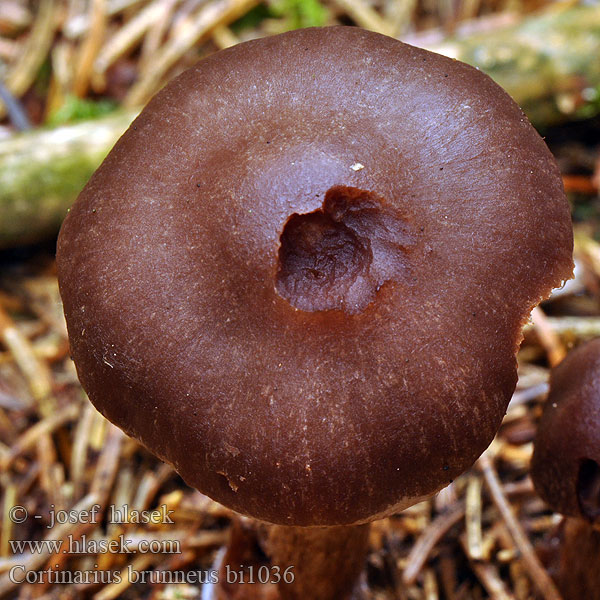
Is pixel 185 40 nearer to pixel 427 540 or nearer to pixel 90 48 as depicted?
pixel 90 48

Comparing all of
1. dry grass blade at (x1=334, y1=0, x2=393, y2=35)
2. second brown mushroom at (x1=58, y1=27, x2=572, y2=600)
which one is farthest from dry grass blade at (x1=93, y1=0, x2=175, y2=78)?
second brown mushroom at (x1=58, y1=27, x2=572, y2=600)

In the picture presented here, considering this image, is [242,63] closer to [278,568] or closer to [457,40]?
[278,568]

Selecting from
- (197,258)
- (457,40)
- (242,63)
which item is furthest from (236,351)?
(457,40)

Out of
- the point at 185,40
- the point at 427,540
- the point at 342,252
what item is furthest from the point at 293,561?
the point at 185,40

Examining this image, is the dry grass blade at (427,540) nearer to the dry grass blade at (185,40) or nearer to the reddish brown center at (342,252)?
the reddish brown center at (342,252)

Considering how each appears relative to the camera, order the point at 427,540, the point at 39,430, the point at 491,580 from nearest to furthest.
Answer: the point at 491,580 → the point at 427,540 → the point at 39,430

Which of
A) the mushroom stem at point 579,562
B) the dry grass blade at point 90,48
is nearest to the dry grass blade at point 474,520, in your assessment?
the mushroom stem at point 579,562
